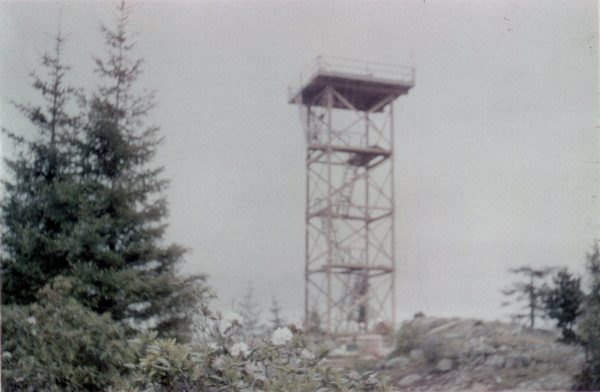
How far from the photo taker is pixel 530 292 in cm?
861

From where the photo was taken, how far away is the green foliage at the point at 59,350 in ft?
16.6

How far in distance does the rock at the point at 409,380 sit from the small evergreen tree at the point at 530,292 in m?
1.77

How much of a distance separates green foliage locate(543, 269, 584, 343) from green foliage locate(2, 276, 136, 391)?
17.8ft

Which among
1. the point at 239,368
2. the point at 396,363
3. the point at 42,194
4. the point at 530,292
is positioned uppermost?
the point at 42,194

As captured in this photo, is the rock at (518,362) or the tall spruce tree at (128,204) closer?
the tall spruce tree at (128,204)

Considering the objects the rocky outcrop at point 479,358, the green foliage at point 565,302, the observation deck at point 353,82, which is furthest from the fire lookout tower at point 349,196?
the green foliage at point 565,302

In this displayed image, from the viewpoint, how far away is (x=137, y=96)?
308 inches

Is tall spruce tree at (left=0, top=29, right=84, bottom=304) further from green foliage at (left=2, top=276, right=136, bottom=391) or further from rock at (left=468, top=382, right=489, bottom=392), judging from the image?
rock at (left=468, top=382, right=489, bottom=392)

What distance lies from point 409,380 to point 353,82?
5.49 m

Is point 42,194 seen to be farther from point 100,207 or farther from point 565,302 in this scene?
point 565,302

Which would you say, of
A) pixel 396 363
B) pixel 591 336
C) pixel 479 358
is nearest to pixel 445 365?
pixel 479 358

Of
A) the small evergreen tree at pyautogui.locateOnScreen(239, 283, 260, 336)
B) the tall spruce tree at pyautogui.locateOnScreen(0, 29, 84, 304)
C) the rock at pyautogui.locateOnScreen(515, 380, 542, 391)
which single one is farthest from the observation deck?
the rock at pyautogui.locateOnScreen(515, 380, 542, 391)

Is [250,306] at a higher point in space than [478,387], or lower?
higher

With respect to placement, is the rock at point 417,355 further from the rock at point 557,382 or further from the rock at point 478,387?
the rock at point 557,382
